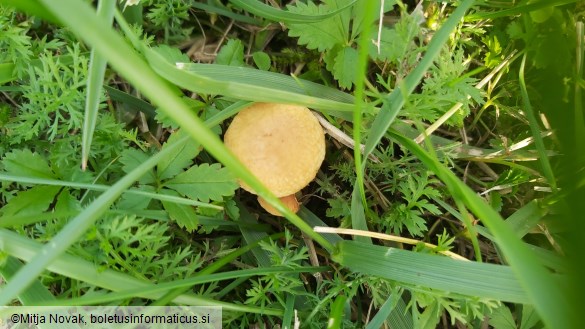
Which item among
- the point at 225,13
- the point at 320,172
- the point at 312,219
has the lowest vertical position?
the point at 312,219

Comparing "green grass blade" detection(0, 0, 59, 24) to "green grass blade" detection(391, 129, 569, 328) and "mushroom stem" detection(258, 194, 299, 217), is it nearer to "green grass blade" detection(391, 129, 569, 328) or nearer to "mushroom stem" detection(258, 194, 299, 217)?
"mushroom stem" detection(258, 194, 299, 217)

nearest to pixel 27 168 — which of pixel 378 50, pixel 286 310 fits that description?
pixel 286 310

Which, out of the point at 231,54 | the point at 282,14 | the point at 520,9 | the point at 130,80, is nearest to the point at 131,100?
the point at 231,54

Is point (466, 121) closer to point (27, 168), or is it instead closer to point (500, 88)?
point (500, 88)

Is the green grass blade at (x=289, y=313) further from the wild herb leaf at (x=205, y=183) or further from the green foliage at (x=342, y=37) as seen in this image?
the green foliage at (x=342, y=37)

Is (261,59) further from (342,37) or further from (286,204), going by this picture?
(286,204)

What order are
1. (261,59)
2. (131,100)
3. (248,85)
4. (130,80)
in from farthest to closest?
1. (131,100)
2. (261,59)
3. (248,85)
4. (130,80)
